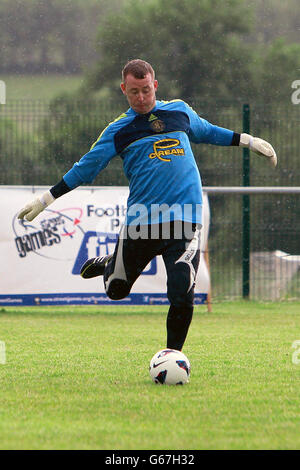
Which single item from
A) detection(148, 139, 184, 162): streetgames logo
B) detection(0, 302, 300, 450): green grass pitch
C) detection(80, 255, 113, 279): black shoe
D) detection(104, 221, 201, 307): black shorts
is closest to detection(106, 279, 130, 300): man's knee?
detection(104, 221, 201, 307): black shorts

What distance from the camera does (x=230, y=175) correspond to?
522 inches

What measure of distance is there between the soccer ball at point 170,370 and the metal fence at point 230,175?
707cm

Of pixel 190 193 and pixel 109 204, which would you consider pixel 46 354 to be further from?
pixel 109 204

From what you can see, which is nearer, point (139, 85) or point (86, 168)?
point (139, 85)

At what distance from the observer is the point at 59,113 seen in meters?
13.8

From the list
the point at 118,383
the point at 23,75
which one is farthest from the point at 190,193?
the point at 23,75

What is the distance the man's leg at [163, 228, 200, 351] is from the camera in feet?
18.9

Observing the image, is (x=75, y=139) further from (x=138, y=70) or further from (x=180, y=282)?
(x=180, y=282)

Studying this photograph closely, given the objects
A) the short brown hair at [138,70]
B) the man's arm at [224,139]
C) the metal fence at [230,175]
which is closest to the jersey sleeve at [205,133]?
the man's arm at [224,139]

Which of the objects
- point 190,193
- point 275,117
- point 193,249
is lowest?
point 193,249

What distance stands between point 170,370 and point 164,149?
4.86 ft

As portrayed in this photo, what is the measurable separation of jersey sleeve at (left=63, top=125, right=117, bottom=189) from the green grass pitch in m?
1.38

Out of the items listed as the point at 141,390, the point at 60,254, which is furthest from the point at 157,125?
the point at 60,254
